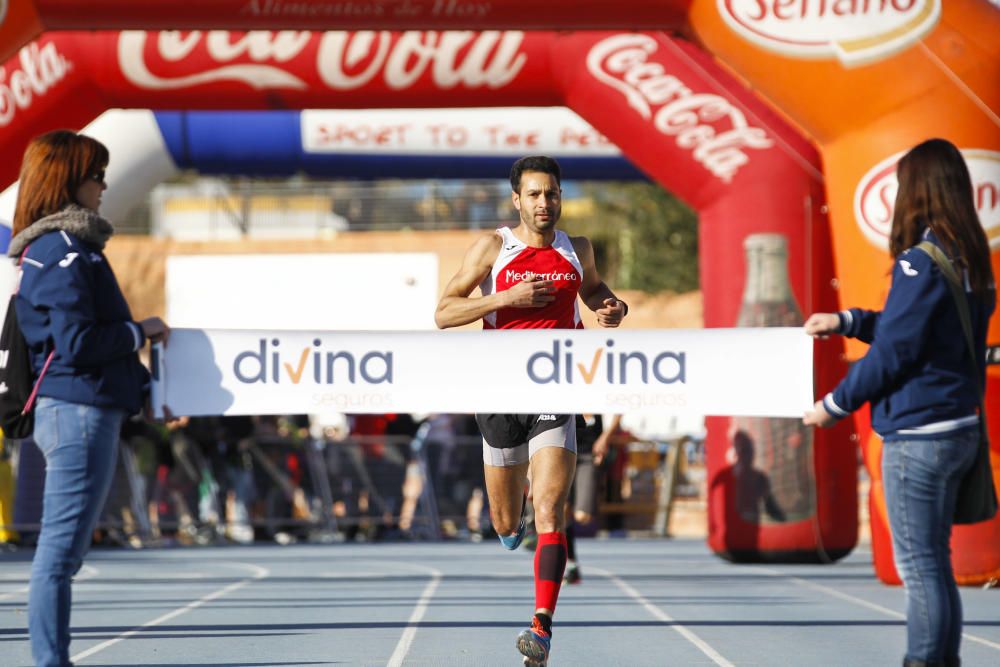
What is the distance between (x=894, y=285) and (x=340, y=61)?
763cm

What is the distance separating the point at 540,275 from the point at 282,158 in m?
8.61

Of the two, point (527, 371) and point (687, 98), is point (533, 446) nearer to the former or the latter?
point (527, 371)

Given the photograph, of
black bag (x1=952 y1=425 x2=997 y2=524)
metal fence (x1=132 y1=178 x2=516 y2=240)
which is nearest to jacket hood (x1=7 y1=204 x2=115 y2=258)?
black bag (x1=952 y1=425 x2=997 y2=524)

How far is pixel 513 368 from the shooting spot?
663 centimetres

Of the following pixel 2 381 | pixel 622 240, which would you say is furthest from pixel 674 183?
pixel 622 240

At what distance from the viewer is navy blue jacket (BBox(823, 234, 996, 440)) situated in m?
4.85

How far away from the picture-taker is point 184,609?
952 cm

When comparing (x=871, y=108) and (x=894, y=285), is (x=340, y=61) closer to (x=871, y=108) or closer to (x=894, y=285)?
(x=871, y=108)

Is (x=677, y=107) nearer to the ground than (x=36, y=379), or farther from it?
farther from it

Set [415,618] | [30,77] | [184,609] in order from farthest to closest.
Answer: [30,77] → [184,609] → [415,618]

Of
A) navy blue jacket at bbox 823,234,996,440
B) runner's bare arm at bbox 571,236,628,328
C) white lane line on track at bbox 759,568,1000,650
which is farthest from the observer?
white lane line on track at bbox 759,568,1000,650

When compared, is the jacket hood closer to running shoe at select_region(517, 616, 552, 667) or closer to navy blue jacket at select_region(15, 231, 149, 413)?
navy blue jacket at select_region(15, 231, 149, 413)

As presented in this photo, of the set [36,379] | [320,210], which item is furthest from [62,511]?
[320,210]

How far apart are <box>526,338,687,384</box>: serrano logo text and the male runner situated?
0.15 m
